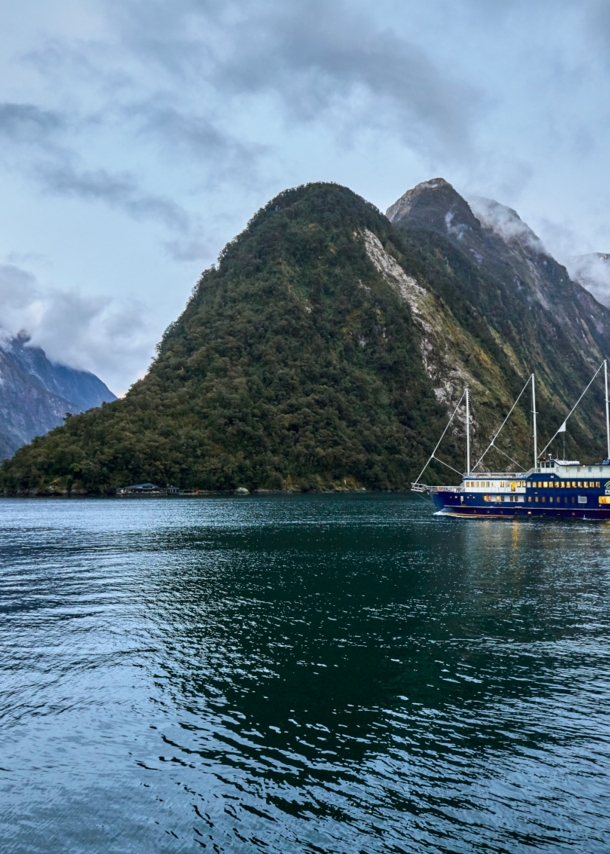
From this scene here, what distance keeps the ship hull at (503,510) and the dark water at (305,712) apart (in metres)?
59.3

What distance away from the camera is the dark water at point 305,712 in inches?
731

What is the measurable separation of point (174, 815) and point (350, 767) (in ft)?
18.4

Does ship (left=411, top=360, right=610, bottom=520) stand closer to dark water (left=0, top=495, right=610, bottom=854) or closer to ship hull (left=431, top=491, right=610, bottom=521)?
ship hull (left=431, top=491, right=610, bottom=521)

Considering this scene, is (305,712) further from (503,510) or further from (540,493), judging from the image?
(503,510)

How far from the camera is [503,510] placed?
120 meters

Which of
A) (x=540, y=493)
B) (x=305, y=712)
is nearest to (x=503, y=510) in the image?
(x=540, y=493)

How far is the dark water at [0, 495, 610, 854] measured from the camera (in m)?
18.6

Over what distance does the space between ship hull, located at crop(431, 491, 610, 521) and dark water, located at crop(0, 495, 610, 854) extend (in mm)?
59334

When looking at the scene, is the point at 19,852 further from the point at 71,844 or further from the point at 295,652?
the point at 295,652

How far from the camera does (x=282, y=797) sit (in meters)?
19.8

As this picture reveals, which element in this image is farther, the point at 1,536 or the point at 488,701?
the point at 1,536

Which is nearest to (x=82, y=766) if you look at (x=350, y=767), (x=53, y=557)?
(x=350, y=767)

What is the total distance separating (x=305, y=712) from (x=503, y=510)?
9990 centimetres

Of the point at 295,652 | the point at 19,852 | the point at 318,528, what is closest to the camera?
the point at 19,852
